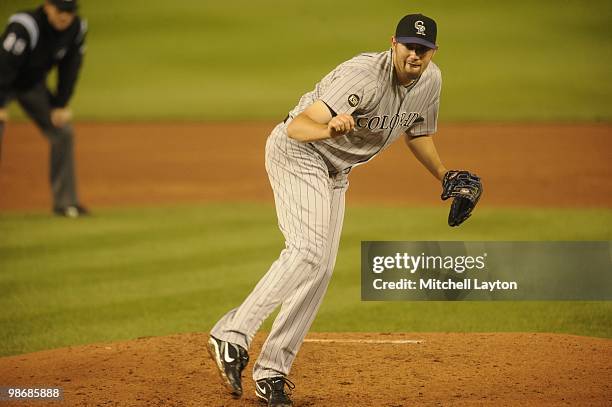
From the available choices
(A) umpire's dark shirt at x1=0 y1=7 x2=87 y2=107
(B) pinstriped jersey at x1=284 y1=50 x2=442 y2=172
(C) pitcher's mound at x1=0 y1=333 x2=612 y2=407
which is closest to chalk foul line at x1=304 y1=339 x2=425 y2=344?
(C) pitcher's mound at x1=0 y1=333 x2=612 y2=407

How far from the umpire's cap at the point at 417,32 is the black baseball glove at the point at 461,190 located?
68 centimetres

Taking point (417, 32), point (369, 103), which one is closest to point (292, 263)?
point (369, 103)

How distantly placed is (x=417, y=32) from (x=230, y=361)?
5.10ft

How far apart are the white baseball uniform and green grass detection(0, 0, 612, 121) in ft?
36.0

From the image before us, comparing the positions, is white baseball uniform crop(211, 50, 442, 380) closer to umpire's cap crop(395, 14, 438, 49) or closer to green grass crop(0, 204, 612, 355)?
umpire's cap crop(395, 14, 438, 49)

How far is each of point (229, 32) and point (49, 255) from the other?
15151 millimetres

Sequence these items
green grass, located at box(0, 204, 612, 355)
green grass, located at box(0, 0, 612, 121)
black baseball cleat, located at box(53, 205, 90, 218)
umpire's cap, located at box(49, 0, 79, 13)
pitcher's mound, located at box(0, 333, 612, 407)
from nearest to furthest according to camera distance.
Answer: pitcher's mound, located at box(0, 333, 612, 407) → green grass, located at box(0, 204, 612, 355) → umpire's cap, located at box(49, 0, 79, 13) → black baseball cleat, located at box(53, 205, 90, 218) → green grass, located at box(0, 0, 612, 121)

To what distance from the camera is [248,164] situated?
12.1 m

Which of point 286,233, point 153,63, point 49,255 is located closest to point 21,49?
point 49,255

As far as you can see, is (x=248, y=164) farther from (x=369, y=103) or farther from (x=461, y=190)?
(x=369, y=103)

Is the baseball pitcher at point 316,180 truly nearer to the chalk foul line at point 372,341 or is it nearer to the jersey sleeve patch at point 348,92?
the jersey sleeve patch at point 348,92

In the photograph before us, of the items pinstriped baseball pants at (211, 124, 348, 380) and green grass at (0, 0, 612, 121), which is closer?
pinstriped baseball pants at (211, 124, 348, 380)

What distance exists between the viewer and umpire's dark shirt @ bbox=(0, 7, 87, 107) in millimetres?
7742

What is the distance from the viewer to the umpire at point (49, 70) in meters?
7.73
